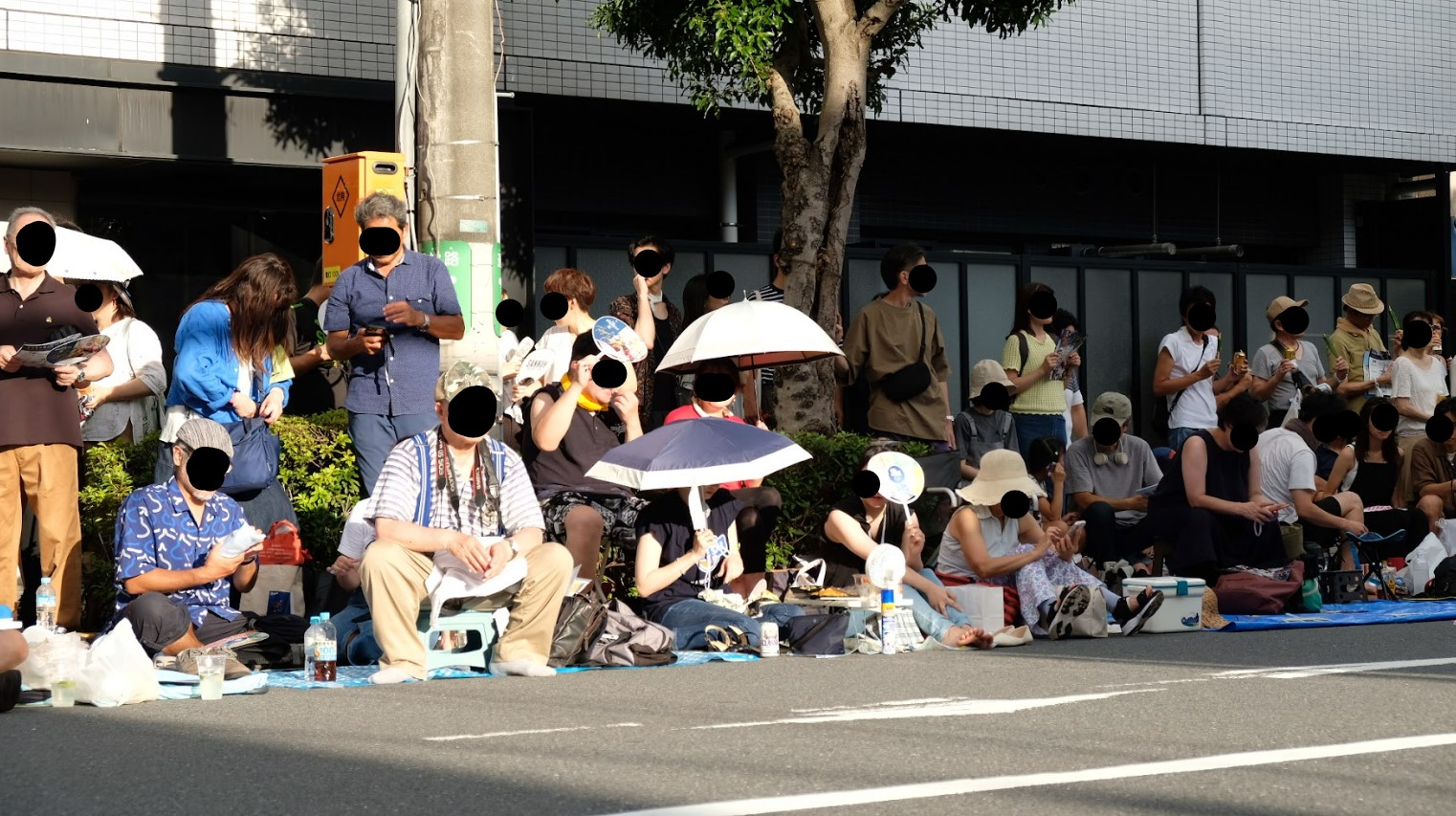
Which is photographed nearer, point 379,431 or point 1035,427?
point 379,431

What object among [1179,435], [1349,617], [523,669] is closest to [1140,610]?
[1349,617]

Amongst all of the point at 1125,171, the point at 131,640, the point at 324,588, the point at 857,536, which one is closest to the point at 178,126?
the point at 324,588

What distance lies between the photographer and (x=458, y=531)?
27.7 feet

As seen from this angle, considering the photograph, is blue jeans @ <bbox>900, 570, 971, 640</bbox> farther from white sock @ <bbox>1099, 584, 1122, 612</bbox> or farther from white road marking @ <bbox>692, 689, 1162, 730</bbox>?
white road marking @ <bbox>692, 689, 1162, 730</bbox>

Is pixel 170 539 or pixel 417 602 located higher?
pixel 170 539

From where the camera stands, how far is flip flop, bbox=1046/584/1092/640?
10.1 m

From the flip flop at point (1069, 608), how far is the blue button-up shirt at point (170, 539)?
414 centimetres

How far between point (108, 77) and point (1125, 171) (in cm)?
1097

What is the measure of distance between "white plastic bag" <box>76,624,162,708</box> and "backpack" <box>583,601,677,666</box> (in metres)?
2.13

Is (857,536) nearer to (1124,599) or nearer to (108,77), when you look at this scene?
(1124,599)

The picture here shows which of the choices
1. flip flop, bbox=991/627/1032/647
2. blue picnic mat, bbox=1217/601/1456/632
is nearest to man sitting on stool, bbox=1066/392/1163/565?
blue picnic mat, bbox=1217/601/1456/632

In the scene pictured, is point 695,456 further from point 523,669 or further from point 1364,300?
point 1364,300

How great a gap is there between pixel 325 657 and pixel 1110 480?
20.9 feet

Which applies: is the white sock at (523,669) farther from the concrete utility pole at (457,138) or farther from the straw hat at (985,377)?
the straw hat at (985,377)
